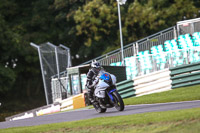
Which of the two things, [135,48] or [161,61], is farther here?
[135,48]

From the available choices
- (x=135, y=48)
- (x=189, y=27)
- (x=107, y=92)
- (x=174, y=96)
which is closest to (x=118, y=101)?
(x=107, y=92)

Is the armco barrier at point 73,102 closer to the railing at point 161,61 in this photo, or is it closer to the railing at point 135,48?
the railing at point 161,61

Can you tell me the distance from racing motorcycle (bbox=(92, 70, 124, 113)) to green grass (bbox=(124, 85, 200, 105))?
9.32 feet

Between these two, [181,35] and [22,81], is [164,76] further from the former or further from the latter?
[22,81]

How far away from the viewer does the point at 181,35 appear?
27.0m

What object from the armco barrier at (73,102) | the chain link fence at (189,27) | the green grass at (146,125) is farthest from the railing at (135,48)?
the green grass at (146,125)

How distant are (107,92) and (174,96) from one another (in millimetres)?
3863

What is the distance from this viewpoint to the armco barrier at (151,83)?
1969 centimetres

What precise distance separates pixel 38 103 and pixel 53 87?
1902 cm

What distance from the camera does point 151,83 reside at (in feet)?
66.3

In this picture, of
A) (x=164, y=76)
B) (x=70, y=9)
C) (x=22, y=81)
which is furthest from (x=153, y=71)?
(x=22, y=81)

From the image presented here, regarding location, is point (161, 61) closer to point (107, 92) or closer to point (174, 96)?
point (174, 96)

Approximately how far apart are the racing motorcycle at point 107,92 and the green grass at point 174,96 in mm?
2840

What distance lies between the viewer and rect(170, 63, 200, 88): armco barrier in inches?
739
